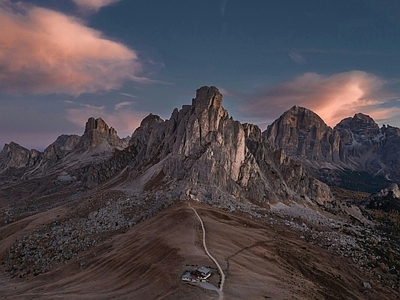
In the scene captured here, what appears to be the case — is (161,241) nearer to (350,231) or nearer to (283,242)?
(283,242)

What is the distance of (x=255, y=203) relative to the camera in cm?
11412

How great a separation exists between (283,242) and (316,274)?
561 inches

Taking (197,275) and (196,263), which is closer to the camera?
(197,275)

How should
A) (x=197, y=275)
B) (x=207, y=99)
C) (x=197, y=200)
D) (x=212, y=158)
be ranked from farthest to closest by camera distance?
(x=207, y=99), (x=212, y=158), (x=197, y=200), (x=197, y=275)

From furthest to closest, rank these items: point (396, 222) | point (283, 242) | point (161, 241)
A: point (396, 222) < point (283, 242) < point (161, 241)

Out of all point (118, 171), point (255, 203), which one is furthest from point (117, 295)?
point (118, 171)

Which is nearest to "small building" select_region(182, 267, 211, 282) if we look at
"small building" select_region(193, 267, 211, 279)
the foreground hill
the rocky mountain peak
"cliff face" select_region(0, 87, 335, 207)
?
"small building" select_region(193, 267, 211, 279)

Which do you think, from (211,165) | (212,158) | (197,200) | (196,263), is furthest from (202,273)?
(212,158)

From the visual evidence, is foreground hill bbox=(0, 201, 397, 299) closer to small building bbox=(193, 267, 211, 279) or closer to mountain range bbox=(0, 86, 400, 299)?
mountain range bbox=(0, 86, 400, 299)

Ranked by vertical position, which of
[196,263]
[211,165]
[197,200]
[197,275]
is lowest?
[196,263]

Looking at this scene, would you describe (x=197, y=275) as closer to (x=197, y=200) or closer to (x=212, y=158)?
(x=197, y=200)

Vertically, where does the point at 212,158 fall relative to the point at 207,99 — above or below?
below

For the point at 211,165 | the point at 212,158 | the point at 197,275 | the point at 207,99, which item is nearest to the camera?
the point at 197,275

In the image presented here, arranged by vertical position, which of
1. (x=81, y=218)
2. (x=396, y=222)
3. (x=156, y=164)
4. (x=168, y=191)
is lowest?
(x=396, y=222)
